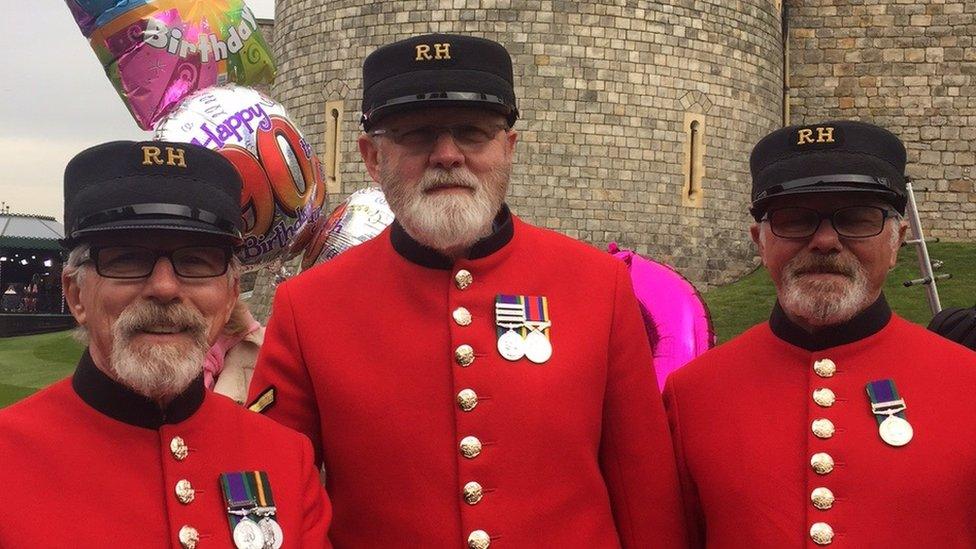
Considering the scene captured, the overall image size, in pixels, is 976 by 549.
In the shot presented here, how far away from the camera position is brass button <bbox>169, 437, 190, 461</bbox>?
2.26 meters

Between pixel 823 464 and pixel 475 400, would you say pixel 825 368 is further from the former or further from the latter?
pixel 475 400

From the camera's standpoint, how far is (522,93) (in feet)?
50.5

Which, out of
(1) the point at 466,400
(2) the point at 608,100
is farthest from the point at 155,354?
(2) the point at 608,100

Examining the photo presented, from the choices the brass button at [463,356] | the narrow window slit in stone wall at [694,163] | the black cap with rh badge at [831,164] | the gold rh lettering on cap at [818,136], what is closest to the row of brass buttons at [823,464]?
the black cap with rh badge at [831,164]

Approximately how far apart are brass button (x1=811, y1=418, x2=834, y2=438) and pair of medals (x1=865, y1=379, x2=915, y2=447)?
10 centimetres

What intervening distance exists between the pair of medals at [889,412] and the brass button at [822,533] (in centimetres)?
23

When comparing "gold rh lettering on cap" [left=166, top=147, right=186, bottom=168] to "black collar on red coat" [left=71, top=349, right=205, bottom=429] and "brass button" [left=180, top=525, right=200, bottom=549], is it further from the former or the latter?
"brass button" [left=180, top=525, right=200, bottom=549]

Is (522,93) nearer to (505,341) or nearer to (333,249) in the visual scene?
(333,249)

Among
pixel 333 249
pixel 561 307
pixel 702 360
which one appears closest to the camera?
pixel 561 307

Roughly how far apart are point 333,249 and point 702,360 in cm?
218

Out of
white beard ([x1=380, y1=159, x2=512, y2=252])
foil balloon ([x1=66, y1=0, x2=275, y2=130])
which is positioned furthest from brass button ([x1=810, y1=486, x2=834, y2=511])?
foil balloon ([x1=66, y1=0, x2=275, y2=130])

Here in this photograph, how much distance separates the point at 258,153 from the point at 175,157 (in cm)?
161

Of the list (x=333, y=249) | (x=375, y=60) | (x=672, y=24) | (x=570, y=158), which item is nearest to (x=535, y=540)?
(x=375, y=60)

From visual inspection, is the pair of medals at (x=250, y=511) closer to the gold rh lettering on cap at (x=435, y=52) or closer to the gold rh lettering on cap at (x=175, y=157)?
the gold rh lettering on cap at (x=175, y=157)
